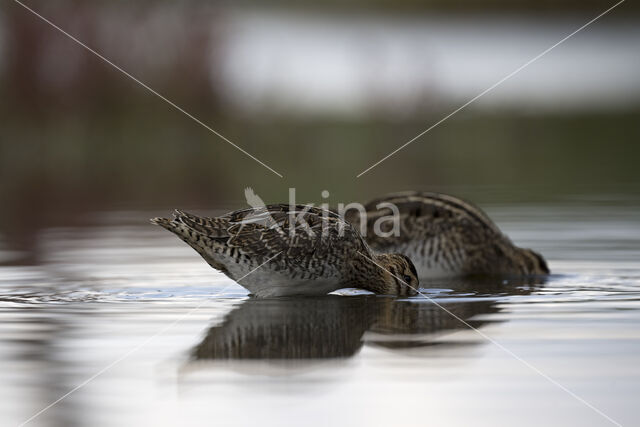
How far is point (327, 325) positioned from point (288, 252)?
1326mm

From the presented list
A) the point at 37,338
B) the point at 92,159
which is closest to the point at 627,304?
the point at 37,338

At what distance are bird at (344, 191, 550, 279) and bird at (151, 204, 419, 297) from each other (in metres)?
1.66

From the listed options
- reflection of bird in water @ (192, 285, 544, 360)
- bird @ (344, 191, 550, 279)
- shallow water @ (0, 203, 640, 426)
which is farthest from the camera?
bird @ (344, 191, 550, 279)

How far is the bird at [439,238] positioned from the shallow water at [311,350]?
54 cm

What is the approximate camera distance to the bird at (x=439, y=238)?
11023mm

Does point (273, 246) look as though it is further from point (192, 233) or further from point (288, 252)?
point (192, 233)

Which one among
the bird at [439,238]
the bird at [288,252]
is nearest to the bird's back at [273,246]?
the bird at [288,252]

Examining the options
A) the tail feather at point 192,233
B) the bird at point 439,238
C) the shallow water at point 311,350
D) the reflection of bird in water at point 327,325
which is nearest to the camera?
the shallow water at point 311,350

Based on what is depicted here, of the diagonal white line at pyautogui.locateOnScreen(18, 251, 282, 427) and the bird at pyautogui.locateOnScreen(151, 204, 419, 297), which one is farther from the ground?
the bird at pyautogui.locateOnScreen(151, 204, 419, 297)

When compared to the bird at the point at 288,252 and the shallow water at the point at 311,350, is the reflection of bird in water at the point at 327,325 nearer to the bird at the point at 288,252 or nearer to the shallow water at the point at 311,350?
the shallow water at the point at 311,350

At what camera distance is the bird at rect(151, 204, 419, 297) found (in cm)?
881

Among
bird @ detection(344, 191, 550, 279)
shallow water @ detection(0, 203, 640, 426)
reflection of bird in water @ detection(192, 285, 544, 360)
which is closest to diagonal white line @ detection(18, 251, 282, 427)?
shallow water @ detection(0, 203, 640, 426)

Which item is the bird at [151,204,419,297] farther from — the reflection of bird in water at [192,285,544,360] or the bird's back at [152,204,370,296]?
the reflection of bird in water at [192,285,544,360]

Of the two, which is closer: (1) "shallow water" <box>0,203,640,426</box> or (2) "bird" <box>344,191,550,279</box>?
(1) "shallow water" <box>0,203,640,426</box>
